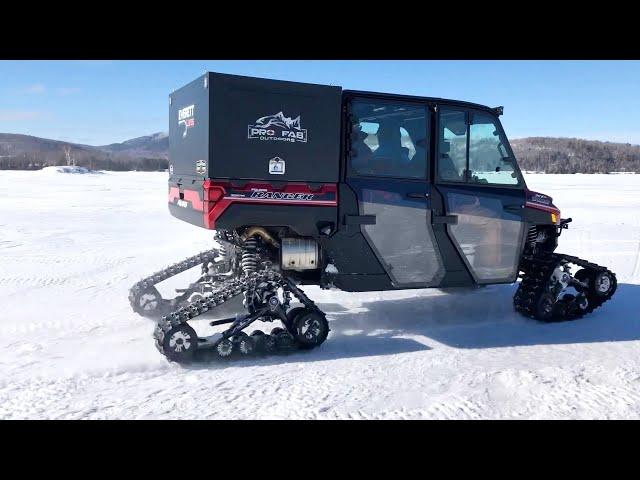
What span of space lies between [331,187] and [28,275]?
4864 mm

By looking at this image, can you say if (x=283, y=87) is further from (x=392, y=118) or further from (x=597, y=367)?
(x=597, y=367)

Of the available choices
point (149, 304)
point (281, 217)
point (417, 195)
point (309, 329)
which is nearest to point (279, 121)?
point (281, 217)

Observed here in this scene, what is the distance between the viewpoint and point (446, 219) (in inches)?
227

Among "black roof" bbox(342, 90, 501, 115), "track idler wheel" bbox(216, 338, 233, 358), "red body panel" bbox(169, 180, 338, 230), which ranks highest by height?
"black roof" bbox(342, 90, 501, 115)

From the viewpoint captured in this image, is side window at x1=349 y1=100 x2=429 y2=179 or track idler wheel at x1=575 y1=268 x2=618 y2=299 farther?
track idler wheel at x1=575 y1=268 x2=618 y2=299

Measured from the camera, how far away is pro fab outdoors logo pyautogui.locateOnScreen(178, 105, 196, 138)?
5180 mm

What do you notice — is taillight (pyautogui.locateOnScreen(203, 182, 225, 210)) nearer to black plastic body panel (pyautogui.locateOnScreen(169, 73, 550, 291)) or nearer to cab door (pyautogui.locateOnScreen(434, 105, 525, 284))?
black plastic body panel (pyautogui.locateOnScreen(169, 73, 550, 291))

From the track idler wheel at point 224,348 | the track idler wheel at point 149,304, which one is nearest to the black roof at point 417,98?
the track idler wheel at point 224,348

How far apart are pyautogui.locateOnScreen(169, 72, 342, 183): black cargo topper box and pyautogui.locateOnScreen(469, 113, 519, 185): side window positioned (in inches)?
60.9

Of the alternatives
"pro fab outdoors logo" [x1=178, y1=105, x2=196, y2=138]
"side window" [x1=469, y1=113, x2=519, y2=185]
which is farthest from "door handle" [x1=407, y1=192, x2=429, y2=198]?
"pro fab outdoors logo" [x1=178, y1=105, x2=196, y2=138]

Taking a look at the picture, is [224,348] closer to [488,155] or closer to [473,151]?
[473,151]

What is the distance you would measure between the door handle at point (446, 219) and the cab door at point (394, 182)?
73mm

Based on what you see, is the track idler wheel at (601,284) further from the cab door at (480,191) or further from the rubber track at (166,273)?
the rubber track at (166,273)

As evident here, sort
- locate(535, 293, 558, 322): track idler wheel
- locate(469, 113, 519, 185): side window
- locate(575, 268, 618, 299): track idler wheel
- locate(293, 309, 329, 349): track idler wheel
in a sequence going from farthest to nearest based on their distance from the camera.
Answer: locate(575, 268, 618, 299): track idler wheel, locate(535, 293, 558, 322): track idler wheel, locate(469, 113, 519, 185): side window, locate(293, 309, 329, 349): track idler wheel
